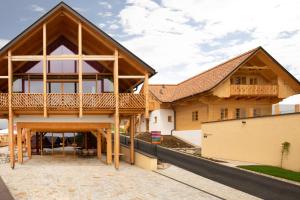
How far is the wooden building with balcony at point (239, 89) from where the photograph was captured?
32.4 meters

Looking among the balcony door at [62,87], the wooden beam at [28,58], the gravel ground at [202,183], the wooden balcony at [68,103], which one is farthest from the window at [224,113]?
the wooden beam at [28,58]

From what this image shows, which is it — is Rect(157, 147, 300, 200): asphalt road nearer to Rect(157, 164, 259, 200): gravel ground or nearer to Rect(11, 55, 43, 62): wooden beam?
Rect(157, 164, 259, 200): gravel ground

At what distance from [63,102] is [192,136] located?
59.5ft

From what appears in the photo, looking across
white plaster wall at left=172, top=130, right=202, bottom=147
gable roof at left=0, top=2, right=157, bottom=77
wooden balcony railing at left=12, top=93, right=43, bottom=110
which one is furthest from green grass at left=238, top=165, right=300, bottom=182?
white plaster wall at left=172, top=130, right=202, bottom=147

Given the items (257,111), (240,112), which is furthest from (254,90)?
(257,111)

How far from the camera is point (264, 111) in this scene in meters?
35.6

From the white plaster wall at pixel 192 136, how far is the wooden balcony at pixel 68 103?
1430cm

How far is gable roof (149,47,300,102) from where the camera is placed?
31.7 metres

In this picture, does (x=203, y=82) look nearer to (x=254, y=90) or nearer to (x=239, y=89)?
(x=239, y=89)

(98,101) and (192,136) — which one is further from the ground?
(98,101)

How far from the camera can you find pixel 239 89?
32.8 meters

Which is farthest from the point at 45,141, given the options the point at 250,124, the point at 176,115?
the point at 250,124

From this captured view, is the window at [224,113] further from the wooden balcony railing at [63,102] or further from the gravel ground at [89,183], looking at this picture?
the gravel ground at [89,183]

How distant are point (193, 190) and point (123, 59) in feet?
A: 36.2
